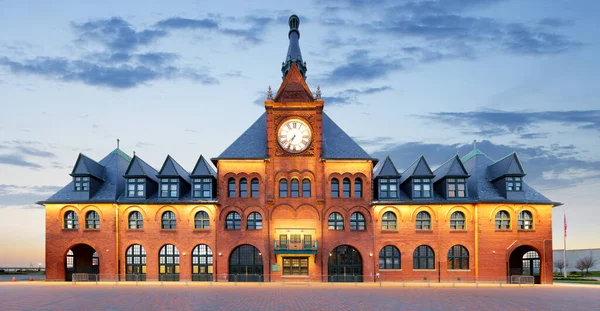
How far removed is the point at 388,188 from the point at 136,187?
2698 cm

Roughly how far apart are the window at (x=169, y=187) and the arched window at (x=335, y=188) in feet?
54.3

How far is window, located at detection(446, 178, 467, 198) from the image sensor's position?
5713 centimetres

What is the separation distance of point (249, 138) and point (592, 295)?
1405 inches

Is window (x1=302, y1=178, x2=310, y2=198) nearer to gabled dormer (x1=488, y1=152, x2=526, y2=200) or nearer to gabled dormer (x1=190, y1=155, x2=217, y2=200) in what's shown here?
gabled dormer (x1=190, y1=155, x2=217, y2=200)

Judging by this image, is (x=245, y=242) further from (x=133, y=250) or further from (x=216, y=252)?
(x=133, y=250)

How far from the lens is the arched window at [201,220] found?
56562 millimetres

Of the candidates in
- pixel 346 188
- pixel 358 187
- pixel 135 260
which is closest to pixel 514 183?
pixel 358 187

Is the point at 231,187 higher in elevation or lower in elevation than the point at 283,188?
higher

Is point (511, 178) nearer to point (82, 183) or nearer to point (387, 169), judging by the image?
point (387, 169)

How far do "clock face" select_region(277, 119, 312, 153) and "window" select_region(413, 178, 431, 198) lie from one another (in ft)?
40.3

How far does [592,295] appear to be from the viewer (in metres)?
38.6

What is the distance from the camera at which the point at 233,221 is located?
56.7 metres

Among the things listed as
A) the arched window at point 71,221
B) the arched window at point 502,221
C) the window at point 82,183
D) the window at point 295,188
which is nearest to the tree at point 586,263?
the arched window at point 502,221

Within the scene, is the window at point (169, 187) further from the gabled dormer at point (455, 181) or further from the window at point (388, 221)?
the gabled dormer at point (455, 181)
